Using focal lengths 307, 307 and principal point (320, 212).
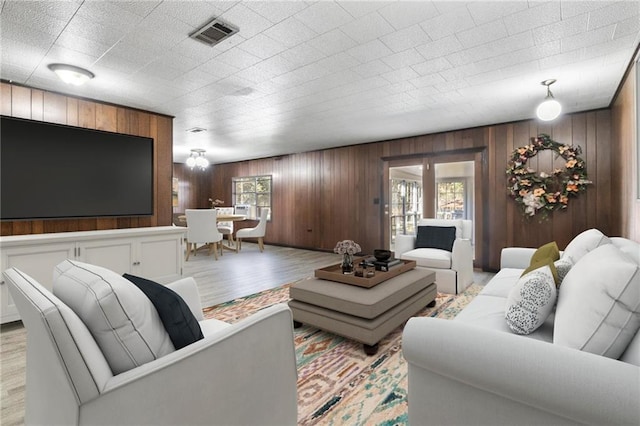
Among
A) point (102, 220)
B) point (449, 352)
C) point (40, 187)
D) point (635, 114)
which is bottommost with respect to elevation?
point (449, 352)

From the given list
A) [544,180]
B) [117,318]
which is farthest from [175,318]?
[544,180]

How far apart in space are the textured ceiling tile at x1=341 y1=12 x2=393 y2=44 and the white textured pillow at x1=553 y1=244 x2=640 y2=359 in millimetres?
1958

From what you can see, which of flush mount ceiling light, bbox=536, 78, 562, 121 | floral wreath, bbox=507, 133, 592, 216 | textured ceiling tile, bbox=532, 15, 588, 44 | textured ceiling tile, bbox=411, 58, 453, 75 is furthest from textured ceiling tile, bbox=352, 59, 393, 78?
floral wreath, bbox=507, 133, 592, 216

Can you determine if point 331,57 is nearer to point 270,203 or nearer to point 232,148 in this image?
point 232,148

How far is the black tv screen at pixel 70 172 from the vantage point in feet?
10.4

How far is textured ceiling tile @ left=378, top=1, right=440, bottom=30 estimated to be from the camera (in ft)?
6.56

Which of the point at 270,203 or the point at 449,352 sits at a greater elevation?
the point at 270,203

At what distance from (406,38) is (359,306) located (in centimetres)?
208

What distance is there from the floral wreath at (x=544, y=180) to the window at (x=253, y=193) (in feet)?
18.6

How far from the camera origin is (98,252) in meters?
3.34

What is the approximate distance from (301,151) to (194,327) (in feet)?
21.4

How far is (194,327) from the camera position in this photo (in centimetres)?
117

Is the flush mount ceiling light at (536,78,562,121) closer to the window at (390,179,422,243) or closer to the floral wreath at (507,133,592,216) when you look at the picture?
the floral wreath at (507,133,592,216)

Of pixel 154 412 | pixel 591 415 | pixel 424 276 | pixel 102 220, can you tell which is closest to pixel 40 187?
pixel 102 220
